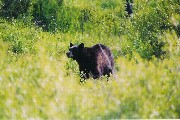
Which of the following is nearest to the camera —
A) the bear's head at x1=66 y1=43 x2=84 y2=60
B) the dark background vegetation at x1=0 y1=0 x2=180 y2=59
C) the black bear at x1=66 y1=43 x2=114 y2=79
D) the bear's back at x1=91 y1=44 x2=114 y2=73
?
the black bear at x1=66 y1=43 x2=114 y2=79

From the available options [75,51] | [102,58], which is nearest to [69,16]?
[102,58]

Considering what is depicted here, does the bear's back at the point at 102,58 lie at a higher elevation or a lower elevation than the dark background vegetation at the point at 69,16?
lower

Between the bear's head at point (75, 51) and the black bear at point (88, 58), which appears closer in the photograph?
the black bear at point (88, 58)

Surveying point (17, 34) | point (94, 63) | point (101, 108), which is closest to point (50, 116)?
point (101, 108)

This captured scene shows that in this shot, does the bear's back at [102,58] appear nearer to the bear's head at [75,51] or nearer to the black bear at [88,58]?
the black bear at [88,58]

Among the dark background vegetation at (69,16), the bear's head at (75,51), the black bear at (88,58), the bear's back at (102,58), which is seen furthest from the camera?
the dark background vegetation at (69,16)

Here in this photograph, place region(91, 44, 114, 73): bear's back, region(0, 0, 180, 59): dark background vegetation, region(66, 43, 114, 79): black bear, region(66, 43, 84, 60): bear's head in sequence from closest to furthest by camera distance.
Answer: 1. region(66, 43, 114, 79): black bear
2. region(66, 43, 84, 60): bear's head
3. region(91, 44, 114, 73): bear's back
4. region(0, 0, 180, 59): dark background vegetation

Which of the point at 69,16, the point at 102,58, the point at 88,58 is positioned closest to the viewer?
the point at 88,58

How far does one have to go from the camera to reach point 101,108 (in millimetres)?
10367

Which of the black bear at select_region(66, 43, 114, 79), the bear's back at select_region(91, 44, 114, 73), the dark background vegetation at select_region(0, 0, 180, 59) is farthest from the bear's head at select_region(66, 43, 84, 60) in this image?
the dark background vegetation at select_region(0, 0, 180, 59)

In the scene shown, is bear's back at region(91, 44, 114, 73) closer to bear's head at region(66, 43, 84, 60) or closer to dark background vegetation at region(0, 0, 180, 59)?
bear's head at region(66, 43, 84, 60)

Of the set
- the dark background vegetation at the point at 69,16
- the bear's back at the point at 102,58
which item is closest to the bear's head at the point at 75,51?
the bear's back at the point at 102,58

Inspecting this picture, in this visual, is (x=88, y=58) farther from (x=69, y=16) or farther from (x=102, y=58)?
(x=69, y=16)

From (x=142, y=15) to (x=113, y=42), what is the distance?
289 inches
